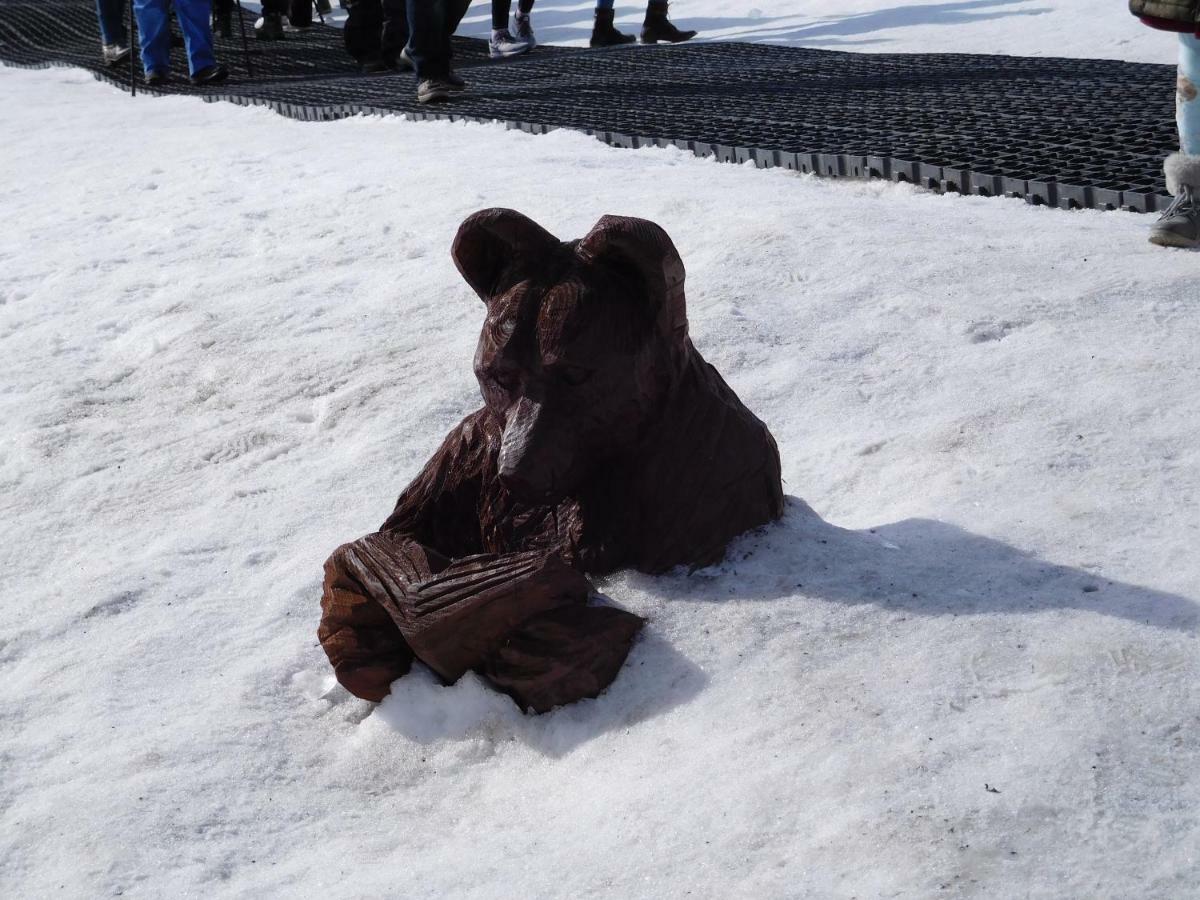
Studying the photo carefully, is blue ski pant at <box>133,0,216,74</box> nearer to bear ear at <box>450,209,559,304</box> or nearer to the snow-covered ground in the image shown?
the snow-covered ground

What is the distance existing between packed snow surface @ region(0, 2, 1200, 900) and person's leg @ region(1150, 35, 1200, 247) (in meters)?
0.07

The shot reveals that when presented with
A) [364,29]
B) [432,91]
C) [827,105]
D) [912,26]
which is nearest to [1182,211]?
[827,105]

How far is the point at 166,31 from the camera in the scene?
977 cm

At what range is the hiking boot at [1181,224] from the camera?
4.03m

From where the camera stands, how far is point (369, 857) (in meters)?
2.11

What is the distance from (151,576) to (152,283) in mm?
2139

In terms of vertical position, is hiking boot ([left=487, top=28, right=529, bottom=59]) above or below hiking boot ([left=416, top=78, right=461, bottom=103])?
above

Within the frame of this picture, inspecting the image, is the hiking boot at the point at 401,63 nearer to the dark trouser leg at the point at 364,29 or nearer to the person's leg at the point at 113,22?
the dark trouser leg at the point at 364,29

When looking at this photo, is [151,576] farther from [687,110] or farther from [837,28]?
[837,28]

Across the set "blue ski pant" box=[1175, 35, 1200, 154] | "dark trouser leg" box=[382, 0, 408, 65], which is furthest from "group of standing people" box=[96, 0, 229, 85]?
"blue ski pant" box=[1175, 35, 1200, 154]

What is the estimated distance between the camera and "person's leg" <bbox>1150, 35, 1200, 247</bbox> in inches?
159

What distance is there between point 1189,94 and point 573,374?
2.75 m

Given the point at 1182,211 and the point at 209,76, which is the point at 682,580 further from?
the point at 209,76

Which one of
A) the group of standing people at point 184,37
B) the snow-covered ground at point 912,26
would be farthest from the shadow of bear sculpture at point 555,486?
the group of standing people at point 184,37
